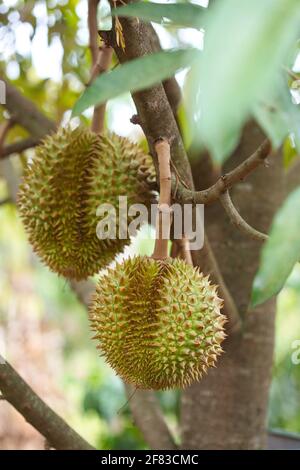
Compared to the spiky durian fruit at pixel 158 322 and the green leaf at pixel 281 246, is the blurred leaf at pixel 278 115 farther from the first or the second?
the spiky durian fruit at pixel 158 322

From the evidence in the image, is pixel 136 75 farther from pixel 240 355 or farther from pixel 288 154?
pixel 288 154

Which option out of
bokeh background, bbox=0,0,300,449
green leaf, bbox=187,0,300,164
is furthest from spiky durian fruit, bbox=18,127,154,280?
green leaf, bbox=187,0,300,164

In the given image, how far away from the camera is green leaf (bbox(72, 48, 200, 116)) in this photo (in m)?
0.31

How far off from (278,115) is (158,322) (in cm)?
42

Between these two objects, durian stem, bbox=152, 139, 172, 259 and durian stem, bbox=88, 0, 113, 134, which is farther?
durian stem, bbox=88, 0, 113, 134

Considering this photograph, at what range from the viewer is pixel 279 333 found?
2641mm

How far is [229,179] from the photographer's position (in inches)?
22.5

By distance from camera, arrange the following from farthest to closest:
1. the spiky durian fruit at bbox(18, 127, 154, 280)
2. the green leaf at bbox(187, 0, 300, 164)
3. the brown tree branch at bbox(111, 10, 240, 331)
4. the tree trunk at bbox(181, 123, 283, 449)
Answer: the tree trunk at bbox(181, 123, 283, 449), the spiky durian fruit at bbox(18, 127, 154, 280), the brown tree branch at bbox(111, 10, 240, 331), the green leaf at bbox(187, 0, 300, 164)

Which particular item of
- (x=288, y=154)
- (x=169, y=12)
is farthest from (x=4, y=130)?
(x=169, y=12)

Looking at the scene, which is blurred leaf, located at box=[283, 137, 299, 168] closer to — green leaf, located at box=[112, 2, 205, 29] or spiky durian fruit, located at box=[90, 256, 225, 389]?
spiky durian fruit, located at box=[90, 256, 225, 389]

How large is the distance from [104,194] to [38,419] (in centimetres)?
34

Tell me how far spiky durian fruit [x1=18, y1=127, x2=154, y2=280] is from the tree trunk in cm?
20

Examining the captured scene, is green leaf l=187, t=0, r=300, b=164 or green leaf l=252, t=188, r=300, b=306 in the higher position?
green leaf l=187, t=0, r=300, b=164

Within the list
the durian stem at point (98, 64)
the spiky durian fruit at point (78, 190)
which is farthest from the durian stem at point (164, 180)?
the durian stem at point (98, 64)
